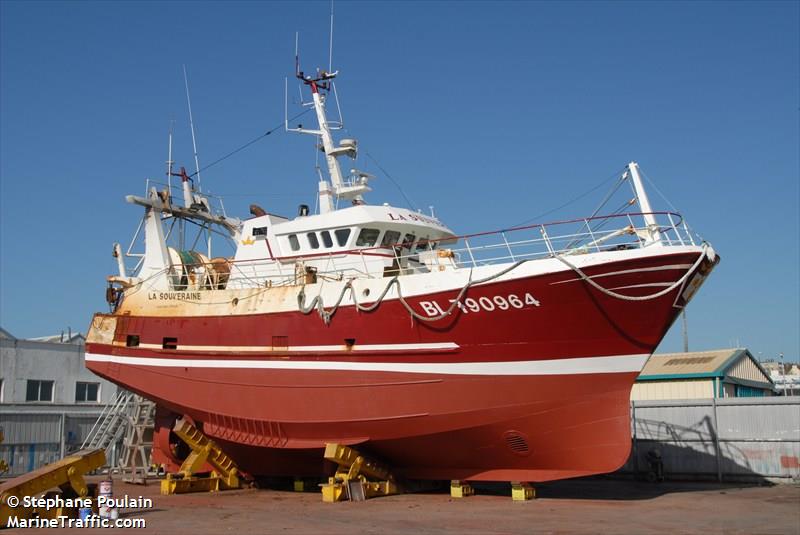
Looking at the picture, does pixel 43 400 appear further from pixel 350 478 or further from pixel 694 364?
pixel 694 364

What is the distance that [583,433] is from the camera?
13398mm

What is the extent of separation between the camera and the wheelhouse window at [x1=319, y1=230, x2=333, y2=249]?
16.9 metres

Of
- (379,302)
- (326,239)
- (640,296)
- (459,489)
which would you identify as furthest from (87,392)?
(640,296)

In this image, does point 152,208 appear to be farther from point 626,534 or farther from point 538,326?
point 626,534

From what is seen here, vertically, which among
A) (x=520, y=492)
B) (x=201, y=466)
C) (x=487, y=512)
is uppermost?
(x=201, y=466)

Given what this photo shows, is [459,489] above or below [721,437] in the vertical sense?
below

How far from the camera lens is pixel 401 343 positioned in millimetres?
14375

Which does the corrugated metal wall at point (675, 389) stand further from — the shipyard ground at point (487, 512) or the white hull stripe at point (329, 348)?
the white hull stripe at point (329, 348)

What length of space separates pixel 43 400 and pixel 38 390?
440 millimetres

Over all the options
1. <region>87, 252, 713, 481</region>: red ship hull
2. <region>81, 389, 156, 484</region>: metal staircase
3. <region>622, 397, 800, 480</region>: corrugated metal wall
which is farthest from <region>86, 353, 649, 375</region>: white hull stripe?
<region>622, 397, 800, 480</region>: corrugated metal wall

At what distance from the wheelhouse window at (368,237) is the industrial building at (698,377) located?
38.9 ft

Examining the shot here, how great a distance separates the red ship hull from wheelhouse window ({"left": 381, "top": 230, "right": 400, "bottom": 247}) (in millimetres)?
2383

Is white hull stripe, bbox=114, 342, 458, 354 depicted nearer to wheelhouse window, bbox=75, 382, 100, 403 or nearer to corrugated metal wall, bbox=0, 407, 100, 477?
corrugated metal wall, bbox=0, 407, 100, 477

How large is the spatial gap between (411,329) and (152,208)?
31.1ft
